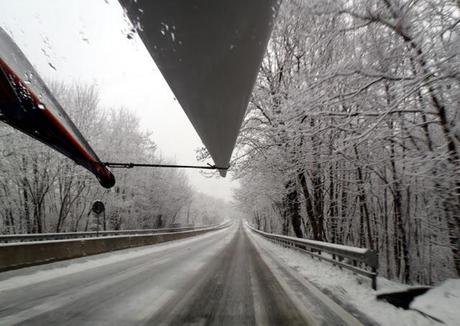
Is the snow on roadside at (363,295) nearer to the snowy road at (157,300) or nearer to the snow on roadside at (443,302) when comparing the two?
the snow on roadside at (443,302)

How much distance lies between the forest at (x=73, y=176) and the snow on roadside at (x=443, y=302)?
1498 cm

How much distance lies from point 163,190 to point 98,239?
3144 centimetres

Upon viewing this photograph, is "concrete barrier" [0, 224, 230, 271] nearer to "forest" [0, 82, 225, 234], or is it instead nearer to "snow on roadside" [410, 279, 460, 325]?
"forest" [0, 82, 225, 234]

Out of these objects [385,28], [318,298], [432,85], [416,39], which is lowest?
[318,298]

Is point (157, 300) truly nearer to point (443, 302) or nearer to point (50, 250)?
point (443, 302)

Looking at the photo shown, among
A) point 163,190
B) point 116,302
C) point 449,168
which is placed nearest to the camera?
point 116,302

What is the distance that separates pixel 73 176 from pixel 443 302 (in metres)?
26.3

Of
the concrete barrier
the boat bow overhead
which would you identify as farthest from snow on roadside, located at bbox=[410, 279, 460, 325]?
the concrete barrier

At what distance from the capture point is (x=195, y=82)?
3.52 m

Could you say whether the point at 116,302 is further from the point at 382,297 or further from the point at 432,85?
the point at 432,85

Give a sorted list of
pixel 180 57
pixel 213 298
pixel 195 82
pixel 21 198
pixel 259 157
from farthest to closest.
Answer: pixel 21 198 < pixel 259 157 < pixel 213 298 < pixel 195 82 < pixel 180 57

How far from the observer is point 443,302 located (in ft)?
12.6

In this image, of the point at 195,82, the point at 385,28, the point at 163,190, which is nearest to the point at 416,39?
the point at 385,28

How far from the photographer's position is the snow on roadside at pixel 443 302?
3.45m
